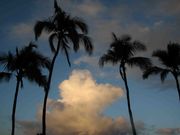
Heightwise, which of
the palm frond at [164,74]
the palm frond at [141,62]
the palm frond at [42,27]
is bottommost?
the palm frond at [164,74]

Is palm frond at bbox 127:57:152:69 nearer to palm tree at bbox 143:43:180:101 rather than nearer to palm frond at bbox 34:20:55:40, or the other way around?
palm tree at bbox 143:43:180:101

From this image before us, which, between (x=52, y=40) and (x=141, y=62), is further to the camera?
(x=141, y=62)

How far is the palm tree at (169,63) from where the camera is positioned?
32.4 meters

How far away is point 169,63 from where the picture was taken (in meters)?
32.8

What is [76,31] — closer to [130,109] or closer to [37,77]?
[37,77]

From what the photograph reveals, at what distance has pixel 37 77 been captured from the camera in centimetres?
2955

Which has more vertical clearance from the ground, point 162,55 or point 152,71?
point 162,55

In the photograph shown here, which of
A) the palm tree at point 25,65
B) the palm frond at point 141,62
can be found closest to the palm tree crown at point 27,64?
the palm tree at point 25,65

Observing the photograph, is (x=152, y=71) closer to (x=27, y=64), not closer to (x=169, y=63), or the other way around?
(x=169, y=63)

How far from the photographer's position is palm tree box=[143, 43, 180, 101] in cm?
3245

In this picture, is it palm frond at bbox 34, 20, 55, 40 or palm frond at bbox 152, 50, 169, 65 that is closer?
palm frond at bbox 34, 20, 55, 40

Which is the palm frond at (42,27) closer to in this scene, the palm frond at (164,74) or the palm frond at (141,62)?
the palm frond at (141,62)

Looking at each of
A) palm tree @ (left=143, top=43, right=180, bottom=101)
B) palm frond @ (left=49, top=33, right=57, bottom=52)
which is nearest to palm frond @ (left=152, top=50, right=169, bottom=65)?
palm tree @ (left=143, top=43, right=180, bottom=101)

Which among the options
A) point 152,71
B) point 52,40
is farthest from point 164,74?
point 52,40
